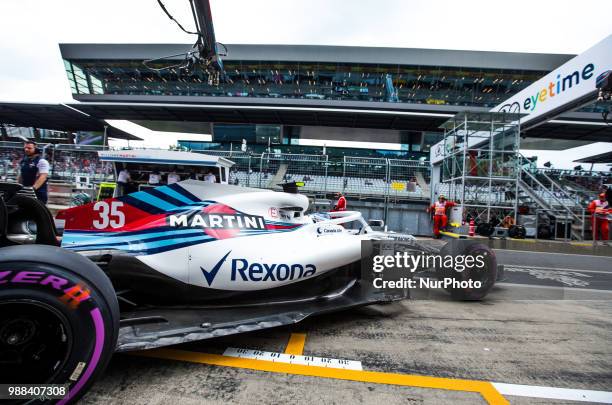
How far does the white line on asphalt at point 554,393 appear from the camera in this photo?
1.93 metres

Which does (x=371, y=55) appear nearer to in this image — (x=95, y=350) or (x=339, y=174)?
(x=339, y=174)

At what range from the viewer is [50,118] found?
33094 mm

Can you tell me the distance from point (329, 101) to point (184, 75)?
41.5 feet

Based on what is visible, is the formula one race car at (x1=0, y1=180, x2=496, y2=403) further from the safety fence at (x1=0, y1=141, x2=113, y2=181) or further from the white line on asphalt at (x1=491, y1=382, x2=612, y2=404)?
the safety fence at (x1=0, y1=141, x2=113, y2=181)

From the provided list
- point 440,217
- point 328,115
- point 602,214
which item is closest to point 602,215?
point 602,214

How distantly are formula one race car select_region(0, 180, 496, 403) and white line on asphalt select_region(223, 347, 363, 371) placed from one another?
0.69 ft

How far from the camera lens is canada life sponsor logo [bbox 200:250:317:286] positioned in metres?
2.56

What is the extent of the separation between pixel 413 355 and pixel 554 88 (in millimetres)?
11906

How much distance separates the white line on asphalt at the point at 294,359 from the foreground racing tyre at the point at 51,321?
36.3 inches

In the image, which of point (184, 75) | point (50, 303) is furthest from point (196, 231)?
point (184, 75)

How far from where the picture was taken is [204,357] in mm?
2262

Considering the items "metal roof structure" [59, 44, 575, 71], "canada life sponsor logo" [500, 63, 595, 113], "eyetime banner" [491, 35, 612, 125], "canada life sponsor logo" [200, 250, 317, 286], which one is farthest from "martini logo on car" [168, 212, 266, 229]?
"metal roof structure" [59, 44, 575, 71]

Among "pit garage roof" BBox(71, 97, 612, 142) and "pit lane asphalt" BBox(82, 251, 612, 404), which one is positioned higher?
"pit garage roof" BBox(71, 97, 612, 142)

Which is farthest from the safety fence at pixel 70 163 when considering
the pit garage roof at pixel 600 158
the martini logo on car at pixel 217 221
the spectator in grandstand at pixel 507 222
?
the pit garage roof at pixel 600 158
